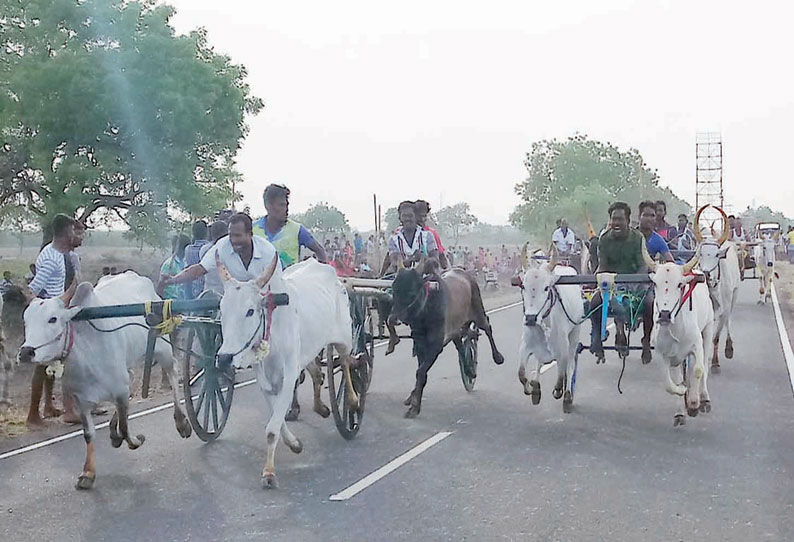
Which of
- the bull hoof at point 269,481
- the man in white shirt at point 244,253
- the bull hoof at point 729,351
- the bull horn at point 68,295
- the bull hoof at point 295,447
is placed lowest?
the bull hoof at point 729,351

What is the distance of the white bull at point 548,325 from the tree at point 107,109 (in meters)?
15.2

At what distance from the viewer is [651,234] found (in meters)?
11.8

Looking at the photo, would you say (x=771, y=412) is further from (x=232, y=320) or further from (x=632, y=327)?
(x=232, y=320)

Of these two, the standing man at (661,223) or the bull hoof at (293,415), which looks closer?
the bull hoof at (293,415)

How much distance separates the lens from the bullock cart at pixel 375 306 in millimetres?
10594

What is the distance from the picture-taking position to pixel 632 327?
35.4ft

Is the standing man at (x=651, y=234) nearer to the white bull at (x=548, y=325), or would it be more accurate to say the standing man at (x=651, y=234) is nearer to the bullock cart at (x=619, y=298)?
the bullock cart at (x=619, y=298)

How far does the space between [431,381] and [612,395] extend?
105 inches

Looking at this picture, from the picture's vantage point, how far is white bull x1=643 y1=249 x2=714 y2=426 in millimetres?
9383

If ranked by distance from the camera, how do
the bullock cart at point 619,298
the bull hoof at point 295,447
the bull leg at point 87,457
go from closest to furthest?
the bull leg at point 87,457
the bull hoof at point 295,447
the bullock cart at point 619,298

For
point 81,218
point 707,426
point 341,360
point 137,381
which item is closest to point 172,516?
point 341,360

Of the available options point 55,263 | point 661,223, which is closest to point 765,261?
point 661,223

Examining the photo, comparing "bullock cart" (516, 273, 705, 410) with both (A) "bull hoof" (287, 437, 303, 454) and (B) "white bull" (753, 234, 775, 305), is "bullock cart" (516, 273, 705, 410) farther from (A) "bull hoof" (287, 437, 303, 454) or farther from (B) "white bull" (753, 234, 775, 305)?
(B) "white bull" (753, 234, 775, 305)

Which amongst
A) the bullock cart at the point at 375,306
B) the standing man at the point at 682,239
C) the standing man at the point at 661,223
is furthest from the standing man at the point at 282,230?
the standing man at the point at 682,239
